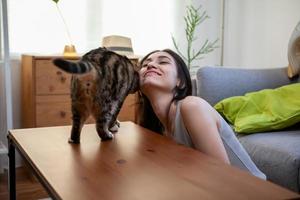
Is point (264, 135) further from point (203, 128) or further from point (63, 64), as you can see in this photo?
point (63, 64)

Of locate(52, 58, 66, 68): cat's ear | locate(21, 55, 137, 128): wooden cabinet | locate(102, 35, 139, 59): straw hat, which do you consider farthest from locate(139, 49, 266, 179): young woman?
locate(102, 35, 139, 59): straw hat

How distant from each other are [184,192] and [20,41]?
7.52 feet

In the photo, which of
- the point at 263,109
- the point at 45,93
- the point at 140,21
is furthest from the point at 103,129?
the point at 140,21

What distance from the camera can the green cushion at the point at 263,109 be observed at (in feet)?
6.22

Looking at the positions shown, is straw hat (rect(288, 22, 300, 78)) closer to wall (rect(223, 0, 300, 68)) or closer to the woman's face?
wall (rect(223, 0, 300, 68))

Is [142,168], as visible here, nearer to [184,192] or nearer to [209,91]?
[184,192]

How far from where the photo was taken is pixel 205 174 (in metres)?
0.85

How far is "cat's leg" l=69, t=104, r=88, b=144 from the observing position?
1128 mm

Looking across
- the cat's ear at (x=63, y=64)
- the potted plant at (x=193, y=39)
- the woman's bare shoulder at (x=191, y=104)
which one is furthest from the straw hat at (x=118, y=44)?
the cat's ear at (x=63, y=64)

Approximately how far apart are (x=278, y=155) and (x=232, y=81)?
0.74 m

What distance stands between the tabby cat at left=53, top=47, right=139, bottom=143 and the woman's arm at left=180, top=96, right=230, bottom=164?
0.21 m

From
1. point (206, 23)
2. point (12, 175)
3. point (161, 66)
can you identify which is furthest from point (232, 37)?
point (12, 175)

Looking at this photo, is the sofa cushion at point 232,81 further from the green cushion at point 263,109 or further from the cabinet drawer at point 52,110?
the cabinet drawer at point 52,110

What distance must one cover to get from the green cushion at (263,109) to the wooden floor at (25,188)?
111 centimetres
